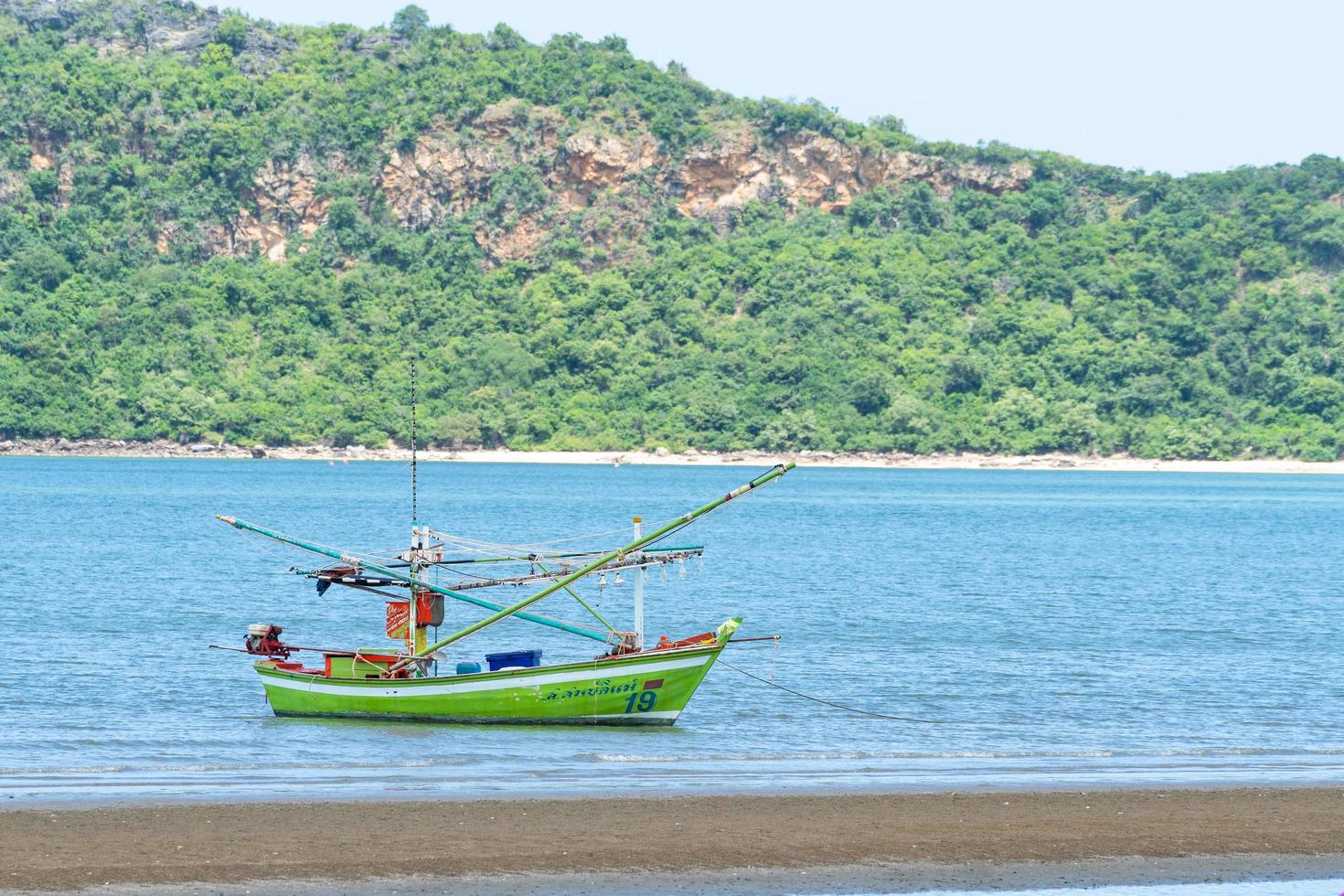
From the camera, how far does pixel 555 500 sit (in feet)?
411

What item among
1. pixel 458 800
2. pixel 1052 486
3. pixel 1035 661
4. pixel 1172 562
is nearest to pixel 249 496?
pixel 1172 562

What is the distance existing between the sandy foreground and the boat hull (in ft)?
25.7

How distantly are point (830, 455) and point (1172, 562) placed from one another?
112 meters

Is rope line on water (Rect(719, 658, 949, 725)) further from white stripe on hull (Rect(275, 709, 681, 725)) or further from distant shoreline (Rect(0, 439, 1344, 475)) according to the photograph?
distant shoreline (Rect(0, 439, 1344, 475))

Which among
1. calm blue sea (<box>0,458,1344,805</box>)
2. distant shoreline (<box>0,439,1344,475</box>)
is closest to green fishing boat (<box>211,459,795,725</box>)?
calm blue sea (<box>0,458,1344,805</box>)

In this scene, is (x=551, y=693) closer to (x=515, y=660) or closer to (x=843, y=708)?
(x=515, y=660)

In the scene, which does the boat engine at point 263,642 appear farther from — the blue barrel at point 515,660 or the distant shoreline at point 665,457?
the distant shoreline at point 665,457

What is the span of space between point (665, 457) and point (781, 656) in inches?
5691

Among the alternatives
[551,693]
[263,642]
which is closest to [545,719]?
[551,693]

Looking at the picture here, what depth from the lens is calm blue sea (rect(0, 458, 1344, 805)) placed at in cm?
2658

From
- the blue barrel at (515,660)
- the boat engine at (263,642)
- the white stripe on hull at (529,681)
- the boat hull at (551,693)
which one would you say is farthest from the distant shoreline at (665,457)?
the white stripe on hull at (529,681)

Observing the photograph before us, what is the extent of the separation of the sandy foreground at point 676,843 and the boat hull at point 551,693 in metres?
7.83

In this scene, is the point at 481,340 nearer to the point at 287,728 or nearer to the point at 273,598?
the point at 273,598

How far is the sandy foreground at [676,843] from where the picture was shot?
58.7 feet
